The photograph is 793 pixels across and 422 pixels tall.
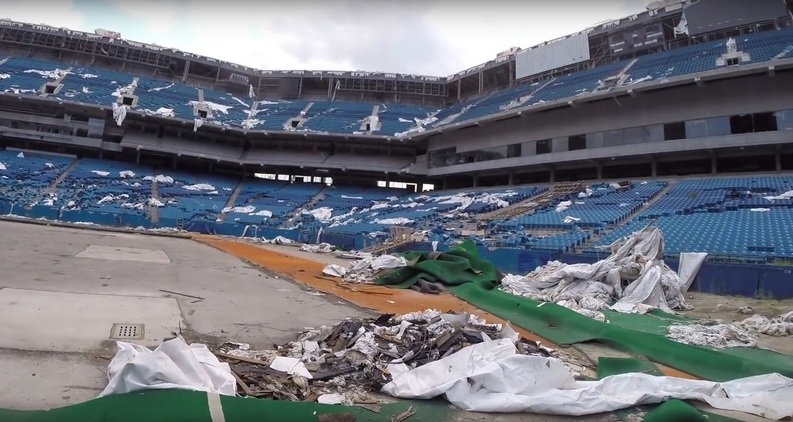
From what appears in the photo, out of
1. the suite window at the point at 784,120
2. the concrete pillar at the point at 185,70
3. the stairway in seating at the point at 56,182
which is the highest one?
the concrete pillar at the point at 185,70

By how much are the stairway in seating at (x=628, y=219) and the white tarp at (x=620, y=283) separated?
3.28 m

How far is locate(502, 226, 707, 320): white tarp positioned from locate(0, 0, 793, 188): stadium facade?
1540cm

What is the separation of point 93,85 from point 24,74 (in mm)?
4924

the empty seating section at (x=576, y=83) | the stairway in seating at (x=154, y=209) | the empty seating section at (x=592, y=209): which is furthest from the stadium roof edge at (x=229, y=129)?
the empty seating section at (x=592, y=209)

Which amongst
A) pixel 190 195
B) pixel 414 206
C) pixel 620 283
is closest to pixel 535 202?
pixel 414 206

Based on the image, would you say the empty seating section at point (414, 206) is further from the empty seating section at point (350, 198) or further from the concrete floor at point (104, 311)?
the concrete floor at point (104, 311)

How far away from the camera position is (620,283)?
9.30 meters

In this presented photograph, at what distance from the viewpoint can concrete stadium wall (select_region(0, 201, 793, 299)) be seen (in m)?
9.73

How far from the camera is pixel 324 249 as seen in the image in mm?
21188

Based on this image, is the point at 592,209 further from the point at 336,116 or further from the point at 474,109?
the point at 336,116

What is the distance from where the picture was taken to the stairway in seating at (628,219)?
1465 cm

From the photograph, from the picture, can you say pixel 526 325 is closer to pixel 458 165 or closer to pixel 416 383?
pixel 416 383

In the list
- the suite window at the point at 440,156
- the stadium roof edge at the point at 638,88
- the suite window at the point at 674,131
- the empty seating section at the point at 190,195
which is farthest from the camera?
the suite window at the point at 440,156

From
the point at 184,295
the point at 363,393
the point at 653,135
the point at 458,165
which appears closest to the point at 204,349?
the point at 363,393
